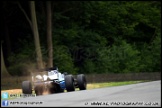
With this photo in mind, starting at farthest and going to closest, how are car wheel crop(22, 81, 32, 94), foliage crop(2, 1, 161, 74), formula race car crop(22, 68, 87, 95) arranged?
foliage crop(2, 1, 161, 74)
formula race car crop(22, 68, 87, 95)
car wheel crop(22, 81, 32, 94)

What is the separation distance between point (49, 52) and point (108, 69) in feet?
26.2

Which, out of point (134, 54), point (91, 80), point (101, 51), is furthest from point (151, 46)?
point (91, 80)

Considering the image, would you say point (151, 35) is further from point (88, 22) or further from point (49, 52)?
point (49, 52)

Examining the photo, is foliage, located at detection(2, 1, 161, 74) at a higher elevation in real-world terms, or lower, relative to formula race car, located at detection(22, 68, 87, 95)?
higher

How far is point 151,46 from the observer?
5666 centimetres

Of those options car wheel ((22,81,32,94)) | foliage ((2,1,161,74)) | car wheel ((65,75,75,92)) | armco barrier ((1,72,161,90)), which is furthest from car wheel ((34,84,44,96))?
foliage ((2,1,161,74))

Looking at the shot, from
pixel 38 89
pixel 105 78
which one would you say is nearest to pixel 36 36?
pixel 105 78

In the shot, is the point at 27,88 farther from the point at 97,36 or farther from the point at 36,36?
the point at 97,36

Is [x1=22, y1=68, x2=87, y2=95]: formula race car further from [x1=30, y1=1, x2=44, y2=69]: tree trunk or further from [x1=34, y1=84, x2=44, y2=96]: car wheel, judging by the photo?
[x1=30, y1=1, x2=44, y2=69]: tree trunk

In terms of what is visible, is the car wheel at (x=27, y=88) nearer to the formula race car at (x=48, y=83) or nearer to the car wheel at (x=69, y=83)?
the formula race car at (x=48, y=83)

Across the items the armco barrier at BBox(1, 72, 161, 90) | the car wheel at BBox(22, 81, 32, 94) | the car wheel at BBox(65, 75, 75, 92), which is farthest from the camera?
the armco barrier at BBox(1, 72, 161, 90)

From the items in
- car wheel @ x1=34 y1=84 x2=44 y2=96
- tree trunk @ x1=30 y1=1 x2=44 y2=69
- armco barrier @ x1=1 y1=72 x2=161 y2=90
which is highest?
tree trunk @ x1=30 y1=1 x2=44 y2=69

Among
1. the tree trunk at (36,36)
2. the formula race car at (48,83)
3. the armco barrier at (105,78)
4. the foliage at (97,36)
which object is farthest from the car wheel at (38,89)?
the foliage at (97,36)

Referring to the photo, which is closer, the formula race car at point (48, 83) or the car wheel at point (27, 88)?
the car wheel at point (27, 88)
